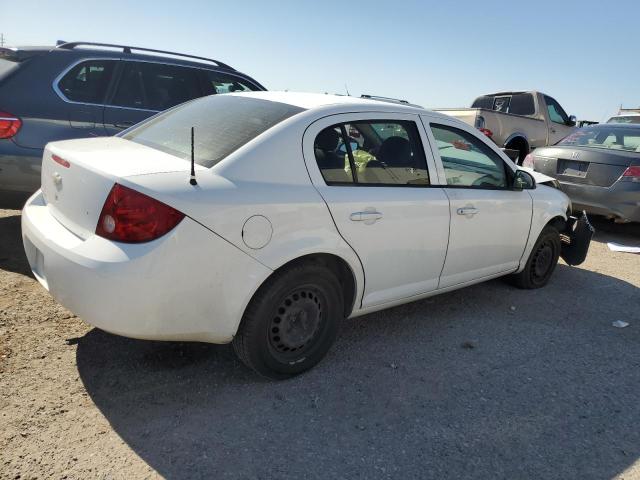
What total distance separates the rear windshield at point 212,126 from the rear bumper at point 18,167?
1364 millimetres

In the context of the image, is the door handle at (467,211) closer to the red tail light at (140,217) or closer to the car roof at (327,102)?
the car roof at (327,102)

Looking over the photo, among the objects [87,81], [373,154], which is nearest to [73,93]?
[87,81]

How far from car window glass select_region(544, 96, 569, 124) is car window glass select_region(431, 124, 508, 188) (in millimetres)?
9121

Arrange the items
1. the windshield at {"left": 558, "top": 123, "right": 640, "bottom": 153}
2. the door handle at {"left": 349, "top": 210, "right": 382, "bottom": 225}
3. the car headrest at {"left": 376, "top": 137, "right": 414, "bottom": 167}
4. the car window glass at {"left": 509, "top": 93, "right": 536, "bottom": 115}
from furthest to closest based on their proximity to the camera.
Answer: the car window glass at {"left": 509, "top": 93, "right": 536, "bottom": 115} → the windshield at {"left": 558, "top": 123, "right": 640, "bottom": 153} → the car headrest at {"left": 376, "top": 137, "right": 414, "bottom": 167} → the door handle at {"left": 349, "top": 210, "right": 382, "bottom": 225}

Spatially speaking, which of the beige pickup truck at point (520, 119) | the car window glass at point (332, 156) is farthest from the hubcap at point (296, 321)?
the beige pickup truck at point (520, 119)

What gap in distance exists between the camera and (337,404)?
285cm

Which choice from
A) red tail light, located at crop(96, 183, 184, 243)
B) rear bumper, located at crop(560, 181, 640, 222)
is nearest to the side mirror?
red tail light, located at crop(96, 183, 184, 243)

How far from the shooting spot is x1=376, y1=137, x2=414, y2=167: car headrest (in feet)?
11.2

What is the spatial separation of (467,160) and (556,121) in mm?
9618

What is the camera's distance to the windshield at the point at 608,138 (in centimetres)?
724

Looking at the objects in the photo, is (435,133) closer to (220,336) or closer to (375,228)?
(375,228)

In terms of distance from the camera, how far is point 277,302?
2826mm

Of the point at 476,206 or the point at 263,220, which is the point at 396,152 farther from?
the point at 263,220

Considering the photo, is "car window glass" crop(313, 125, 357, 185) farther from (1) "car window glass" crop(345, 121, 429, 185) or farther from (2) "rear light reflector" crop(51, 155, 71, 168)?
(2) "rear light reflector" crop(51, 155, 71, 168)
